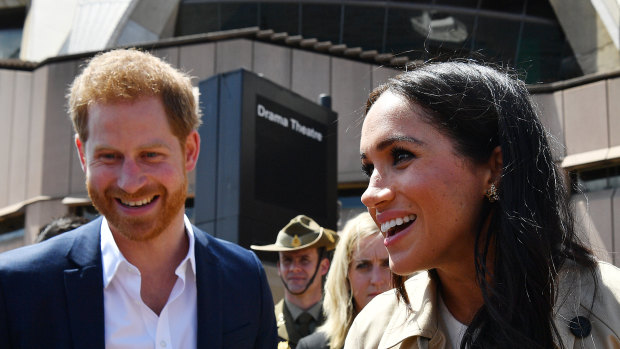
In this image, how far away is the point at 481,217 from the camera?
212 cm

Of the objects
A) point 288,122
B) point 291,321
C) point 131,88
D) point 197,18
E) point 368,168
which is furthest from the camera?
point 197,18

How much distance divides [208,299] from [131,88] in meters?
0.76

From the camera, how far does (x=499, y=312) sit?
196cm

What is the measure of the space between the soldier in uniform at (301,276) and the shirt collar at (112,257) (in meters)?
2.47

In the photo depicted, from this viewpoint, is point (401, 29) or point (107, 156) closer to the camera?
point (107, 156)

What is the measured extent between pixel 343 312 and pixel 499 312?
2.19 metres

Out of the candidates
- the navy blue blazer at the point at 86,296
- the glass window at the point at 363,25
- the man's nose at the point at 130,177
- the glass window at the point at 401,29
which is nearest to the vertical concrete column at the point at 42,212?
the glass window at the point at 363,25

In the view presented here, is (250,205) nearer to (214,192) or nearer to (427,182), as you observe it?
(214,192)

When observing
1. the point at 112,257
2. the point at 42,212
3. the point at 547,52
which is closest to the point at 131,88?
the point at 112,257

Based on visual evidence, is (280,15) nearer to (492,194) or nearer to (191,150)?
(191,150)

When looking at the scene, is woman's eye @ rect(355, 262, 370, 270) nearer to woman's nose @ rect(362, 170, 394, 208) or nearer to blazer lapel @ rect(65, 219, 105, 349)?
blazer lapel @ rect(65, 219, 105, 349)

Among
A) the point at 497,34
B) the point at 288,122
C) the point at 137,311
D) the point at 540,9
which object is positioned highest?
the point at 540,9

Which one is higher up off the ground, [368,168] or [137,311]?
[368,168]

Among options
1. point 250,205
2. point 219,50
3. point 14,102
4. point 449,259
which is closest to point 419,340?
point 449,259
